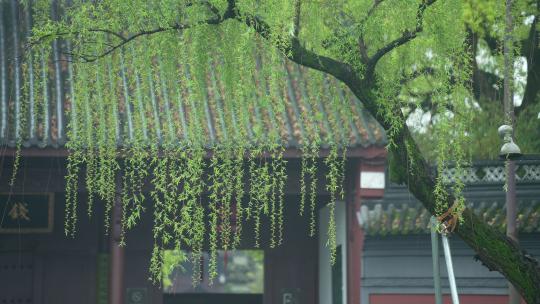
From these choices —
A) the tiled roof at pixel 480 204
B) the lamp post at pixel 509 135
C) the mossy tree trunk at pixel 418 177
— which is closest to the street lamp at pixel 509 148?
the lamp post at pixel 509 135

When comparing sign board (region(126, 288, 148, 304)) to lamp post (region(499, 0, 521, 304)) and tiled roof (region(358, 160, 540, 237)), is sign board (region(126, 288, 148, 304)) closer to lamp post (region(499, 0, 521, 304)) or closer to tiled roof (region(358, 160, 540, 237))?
tiled roof (region(358, 160, 540, 237))

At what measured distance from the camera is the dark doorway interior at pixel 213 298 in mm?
17266

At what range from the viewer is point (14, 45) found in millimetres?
13211

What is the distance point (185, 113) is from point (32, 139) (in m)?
1.90

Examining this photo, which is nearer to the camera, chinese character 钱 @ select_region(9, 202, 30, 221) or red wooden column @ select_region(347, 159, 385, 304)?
red wooden column @ select_region(347, 159, 385, 304)

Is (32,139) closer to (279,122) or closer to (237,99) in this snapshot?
(279,122)

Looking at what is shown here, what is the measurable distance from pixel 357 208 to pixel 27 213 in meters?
4.38

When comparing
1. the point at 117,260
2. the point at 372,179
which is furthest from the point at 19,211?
the point at 372,179

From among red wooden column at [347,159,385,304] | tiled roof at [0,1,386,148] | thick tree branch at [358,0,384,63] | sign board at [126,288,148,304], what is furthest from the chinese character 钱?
thick tree branch at [358,0,384,63]

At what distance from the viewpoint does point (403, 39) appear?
799cm

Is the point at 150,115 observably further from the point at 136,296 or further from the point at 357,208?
the point at 136,296

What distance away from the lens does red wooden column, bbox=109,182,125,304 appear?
1228cm

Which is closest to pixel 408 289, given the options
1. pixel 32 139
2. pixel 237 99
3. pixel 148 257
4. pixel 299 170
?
pixel 299 170

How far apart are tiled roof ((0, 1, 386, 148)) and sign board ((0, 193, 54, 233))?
1.58 metres
